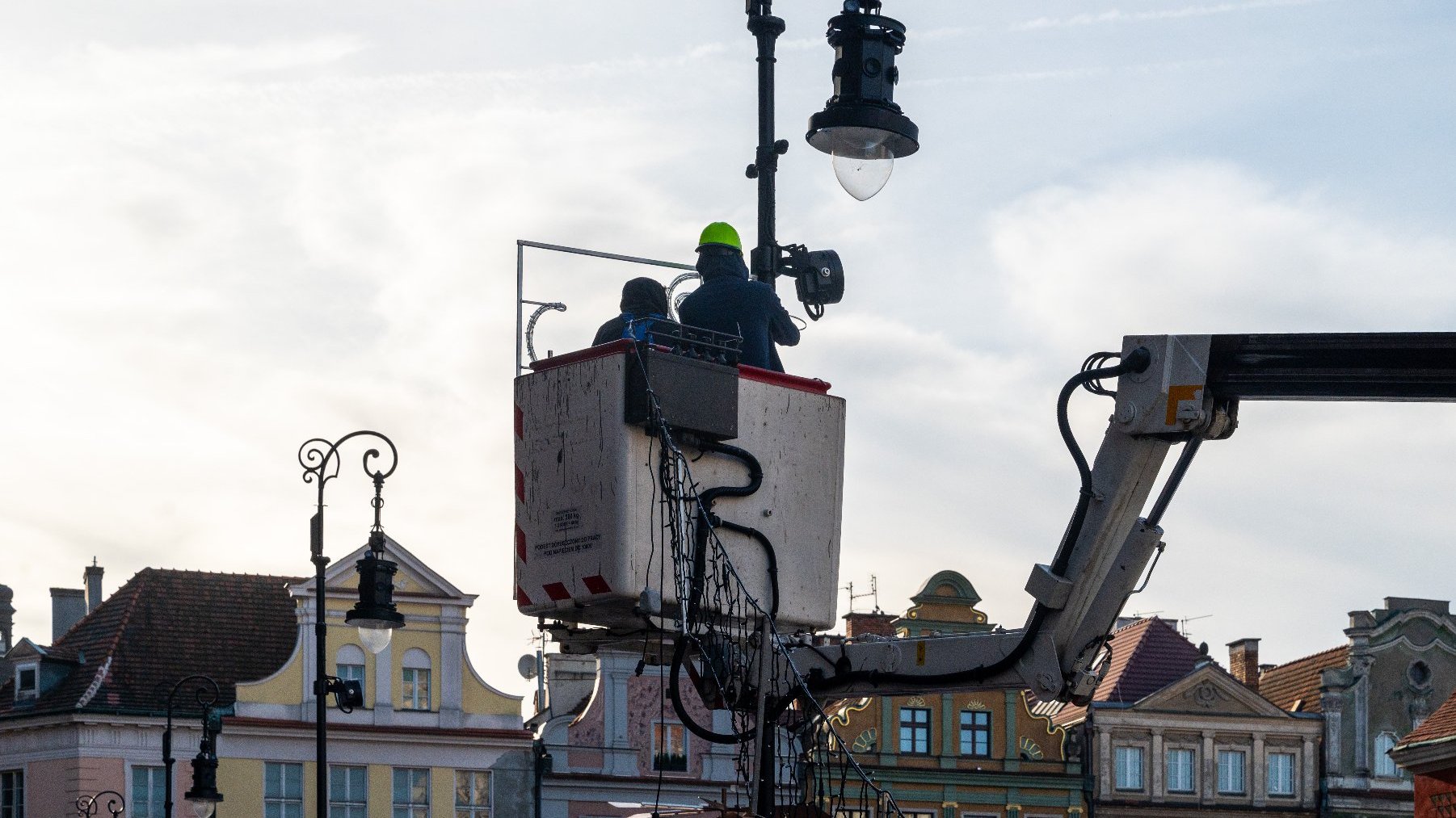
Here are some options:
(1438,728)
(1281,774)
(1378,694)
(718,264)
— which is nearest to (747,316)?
(718,264)

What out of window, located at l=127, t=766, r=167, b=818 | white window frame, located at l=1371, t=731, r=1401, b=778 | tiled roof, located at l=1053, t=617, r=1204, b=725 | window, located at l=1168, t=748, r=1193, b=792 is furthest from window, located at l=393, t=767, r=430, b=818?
white window frame, located at l=1371, t=731, r=1401, b=778

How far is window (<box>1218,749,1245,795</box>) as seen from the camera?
45281mm

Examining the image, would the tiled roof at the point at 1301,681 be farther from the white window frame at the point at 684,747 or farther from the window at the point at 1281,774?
the white window frame at the point at 684,747

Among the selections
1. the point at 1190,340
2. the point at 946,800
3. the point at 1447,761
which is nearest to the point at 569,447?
the point at 1190,340

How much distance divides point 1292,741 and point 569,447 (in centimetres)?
3693

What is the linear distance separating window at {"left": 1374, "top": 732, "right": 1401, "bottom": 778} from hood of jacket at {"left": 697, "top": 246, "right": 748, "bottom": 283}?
35.7 metres

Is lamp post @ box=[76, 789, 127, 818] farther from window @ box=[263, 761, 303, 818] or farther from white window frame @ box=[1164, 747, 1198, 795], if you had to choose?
white window frame @ box=[1164, 747, 1198, 795]

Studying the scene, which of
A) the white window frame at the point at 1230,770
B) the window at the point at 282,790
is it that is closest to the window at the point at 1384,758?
the white window frame at the point at 1230,770

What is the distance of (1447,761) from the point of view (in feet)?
107

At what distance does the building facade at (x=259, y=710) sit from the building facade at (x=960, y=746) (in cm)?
677

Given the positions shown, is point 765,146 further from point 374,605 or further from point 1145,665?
point 1145,665

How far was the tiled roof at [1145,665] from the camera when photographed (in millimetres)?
46000

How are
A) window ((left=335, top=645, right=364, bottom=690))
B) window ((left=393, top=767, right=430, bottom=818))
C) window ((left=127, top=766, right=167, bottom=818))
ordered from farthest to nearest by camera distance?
window ((left=335, top=645, right=364, bottom=690))
window ((left=393, top=767, right=430, bottom=818))
window ((left=127, top=766, right=167, bottom=818))

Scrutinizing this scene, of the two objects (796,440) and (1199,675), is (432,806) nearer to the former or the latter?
(1199,675)
